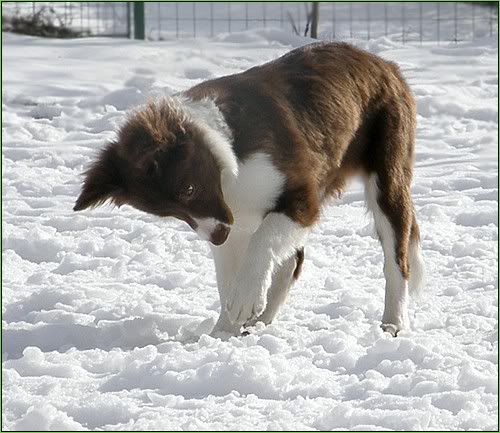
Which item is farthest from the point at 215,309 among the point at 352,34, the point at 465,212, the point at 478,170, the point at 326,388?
the point at 352,34

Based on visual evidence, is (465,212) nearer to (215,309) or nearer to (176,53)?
(215,309)

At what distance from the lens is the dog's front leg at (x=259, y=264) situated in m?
5.82

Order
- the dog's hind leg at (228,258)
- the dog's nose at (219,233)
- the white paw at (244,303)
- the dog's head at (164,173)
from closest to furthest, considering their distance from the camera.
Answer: the dog's head at (164,173)
the dog's nose at (219,233)
the white paw at (244,303)
the dog's hind leg at (228,258)

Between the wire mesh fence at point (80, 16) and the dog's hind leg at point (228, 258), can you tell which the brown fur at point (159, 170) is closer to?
the dog's hind leg at point (228, 258)

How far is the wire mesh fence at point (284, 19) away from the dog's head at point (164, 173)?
8677mm

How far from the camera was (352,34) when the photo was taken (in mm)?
15086

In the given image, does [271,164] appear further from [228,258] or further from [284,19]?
[284,19]

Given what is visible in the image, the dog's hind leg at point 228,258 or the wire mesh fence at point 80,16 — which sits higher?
the dog's hind leg at point 228,258

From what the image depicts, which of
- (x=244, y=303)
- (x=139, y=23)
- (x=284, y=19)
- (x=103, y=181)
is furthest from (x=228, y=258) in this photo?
(x=284, y=19)

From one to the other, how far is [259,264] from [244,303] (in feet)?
0.66

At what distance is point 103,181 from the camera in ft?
18.8

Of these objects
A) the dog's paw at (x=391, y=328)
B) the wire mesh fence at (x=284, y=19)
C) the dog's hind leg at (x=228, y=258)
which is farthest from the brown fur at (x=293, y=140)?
the wire mesh fence at (x=284, y=19)

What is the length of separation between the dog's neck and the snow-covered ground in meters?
0.82

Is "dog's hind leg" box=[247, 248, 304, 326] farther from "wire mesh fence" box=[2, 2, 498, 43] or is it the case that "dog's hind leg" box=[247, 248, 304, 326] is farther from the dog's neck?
"wire mesh fence" box=[2, 2, 498, 43]
